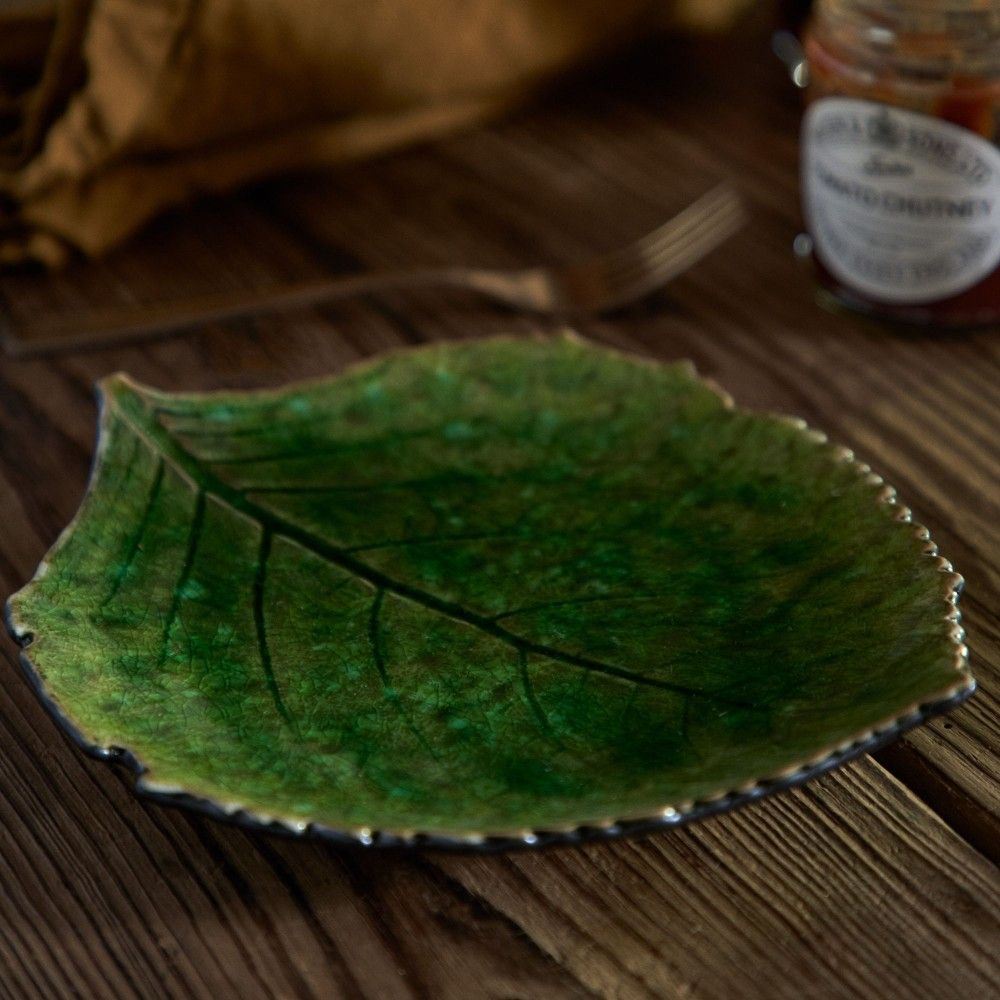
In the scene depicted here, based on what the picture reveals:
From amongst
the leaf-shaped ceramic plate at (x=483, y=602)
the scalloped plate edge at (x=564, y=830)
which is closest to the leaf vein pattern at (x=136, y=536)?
the leaf-shaped ceramic plate at (x=483, y=602)

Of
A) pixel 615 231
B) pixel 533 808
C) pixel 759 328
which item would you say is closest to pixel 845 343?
pixel 759 328

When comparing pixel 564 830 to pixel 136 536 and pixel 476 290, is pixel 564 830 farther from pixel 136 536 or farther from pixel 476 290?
pixel 476 290

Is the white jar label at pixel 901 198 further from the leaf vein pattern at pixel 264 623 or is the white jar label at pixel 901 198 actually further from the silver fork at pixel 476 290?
the leaf vein pattern at pixel 264 623

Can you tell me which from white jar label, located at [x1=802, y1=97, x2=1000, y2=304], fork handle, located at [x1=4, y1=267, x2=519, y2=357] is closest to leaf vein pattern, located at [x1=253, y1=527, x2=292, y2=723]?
fork handle, located at [x1=4, y1=267, x2=519, y2=357]

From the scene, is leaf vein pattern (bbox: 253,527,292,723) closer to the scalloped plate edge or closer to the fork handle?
the scalloped plate edge

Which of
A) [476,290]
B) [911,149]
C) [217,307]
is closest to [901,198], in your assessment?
[911,149]
